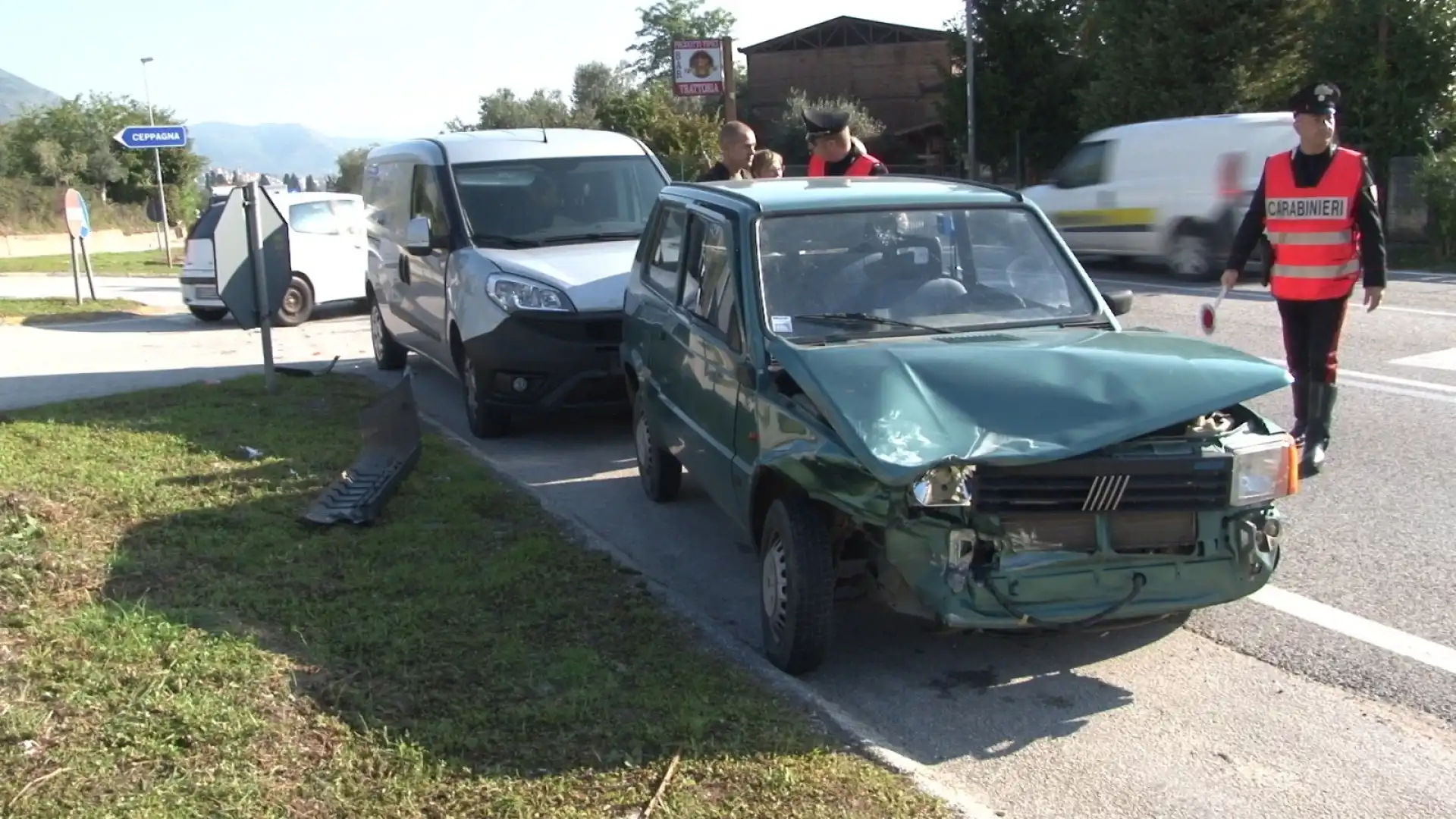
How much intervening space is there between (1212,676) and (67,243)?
48.6m

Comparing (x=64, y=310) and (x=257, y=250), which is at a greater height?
(x=257, y=250)

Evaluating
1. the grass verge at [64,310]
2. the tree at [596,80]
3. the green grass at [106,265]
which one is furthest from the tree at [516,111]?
the grass verge at [64,310]

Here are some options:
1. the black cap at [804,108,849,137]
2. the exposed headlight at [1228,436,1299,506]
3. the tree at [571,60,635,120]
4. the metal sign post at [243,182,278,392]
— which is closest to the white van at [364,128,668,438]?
the metal sign post at [243,182,278,392]

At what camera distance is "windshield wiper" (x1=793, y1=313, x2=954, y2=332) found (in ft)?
17.9

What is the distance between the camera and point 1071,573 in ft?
14.1

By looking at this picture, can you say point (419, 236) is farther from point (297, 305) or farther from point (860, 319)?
point (297, 305)

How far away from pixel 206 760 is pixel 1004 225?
12.8 feet

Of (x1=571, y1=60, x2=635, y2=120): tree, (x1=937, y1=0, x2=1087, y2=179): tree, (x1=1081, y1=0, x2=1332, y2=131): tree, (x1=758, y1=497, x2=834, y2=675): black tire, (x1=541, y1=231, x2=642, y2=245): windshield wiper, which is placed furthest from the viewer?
(x1=571, y1=60, x2=635, y2=120): tree

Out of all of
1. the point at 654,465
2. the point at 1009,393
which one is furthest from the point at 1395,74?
the point at 1009,393

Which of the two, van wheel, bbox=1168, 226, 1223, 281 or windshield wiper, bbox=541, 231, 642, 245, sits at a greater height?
windshield wiper, bbox=541, 231, 642, 245

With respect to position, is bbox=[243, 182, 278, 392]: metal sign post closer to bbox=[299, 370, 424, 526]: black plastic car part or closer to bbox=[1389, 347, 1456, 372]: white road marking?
bbox=[299, 370, 424, 526]: black plastic car part

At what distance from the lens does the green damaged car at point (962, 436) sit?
4246 millimetres

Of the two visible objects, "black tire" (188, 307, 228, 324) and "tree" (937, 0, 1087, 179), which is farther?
"tree" (937, 0, 1087, 179)

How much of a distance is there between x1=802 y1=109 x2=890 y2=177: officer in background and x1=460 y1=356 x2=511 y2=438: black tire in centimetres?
261
